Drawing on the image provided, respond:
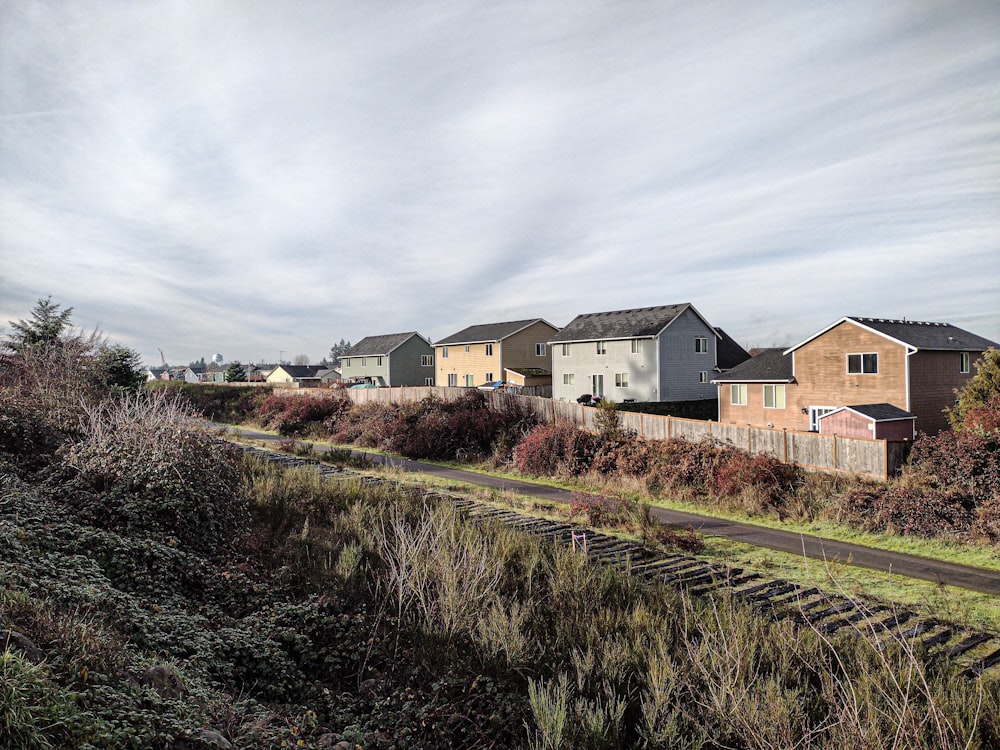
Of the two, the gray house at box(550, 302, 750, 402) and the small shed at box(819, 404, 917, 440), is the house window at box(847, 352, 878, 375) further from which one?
the gray house at box(550, 302, 750, 402)

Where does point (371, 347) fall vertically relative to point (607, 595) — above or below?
above

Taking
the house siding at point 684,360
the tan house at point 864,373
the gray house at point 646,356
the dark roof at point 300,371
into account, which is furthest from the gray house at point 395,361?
the tan house at point 864,373

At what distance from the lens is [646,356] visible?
4138cm

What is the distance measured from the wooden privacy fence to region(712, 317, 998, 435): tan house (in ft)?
38.4

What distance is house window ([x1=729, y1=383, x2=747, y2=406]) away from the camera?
34.3 meters

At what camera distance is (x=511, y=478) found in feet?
67.8

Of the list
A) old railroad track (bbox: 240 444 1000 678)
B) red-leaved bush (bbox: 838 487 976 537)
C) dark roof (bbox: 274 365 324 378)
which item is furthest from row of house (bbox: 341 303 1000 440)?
dark roof (bbox: 274 365 324 378)

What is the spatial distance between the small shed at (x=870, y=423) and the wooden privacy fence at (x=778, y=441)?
236 centimetres

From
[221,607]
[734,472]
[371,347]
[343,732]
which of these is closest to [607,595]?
[343,732]

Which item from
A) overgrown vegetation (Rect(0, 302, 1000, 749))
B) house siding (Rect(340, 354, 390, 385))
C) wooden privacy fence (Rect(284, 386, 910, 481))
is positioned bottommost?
overgrown vegetation (Rect(0, 302, 1000, 749))

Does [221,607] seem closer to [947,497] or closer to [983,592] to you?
[983,592]

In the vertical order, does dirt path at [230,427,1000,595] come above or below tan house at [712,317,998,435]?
below

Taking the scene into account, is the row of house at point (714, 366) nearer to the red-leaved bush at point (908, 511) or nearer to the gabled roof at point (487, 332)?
the gabled roof at point (487, 332)

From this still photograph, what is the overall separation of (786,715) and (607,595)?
3266mm
